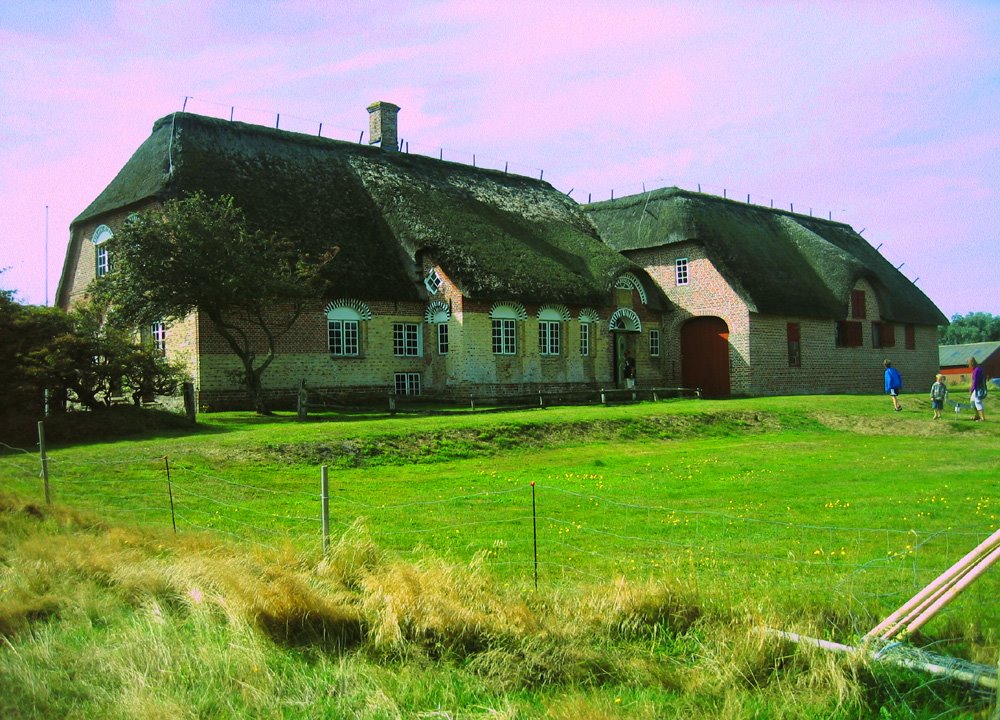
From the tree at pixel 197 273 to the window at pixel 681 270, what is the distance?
680 inches

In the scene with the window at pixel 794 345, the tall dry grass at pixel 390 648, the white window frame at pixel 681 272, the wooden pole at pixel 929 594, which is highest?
the white window frame at pixel 681 272

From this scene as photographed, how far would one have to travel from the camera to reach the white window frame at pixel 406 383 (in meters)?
28.8

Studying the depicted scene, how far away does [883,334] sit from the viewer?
40969 mm

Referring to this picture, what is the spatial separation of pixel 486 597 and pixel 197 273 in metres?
17.6

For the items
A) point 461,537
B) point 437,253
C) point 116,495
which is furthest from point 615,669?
point 437,253

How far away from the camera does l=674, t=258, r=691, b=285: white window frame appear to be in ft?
116

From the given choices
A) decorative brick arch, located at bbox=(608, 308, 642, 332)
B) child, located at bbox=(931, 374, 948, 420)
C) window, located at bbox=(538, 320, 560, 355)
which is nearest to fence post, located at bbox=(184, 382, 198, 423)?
window, located at bbox=(538, 320, 560, 355)

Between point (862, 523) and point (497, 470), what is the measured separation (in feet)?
23.1

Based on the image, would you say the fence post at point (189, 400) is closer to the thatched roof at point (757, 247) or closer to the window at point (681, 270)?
the thatched roof at point (757, 247)

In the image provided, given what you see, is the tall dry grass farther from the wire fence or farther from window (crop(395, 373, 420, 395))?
window (crop(395, 373, 420, 395))

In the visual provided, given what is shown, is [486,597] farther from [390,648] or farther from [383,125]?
[383,125]

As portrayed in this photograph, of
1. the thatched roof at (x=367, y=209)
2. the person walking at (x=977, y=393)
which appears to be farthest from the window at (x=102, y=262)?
the person walking at (x=977, y=393)

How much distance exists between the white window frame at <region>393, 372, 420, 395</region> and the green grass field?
15372 mm

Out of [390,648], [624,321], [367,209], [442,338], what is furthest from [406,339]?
[390,648]
